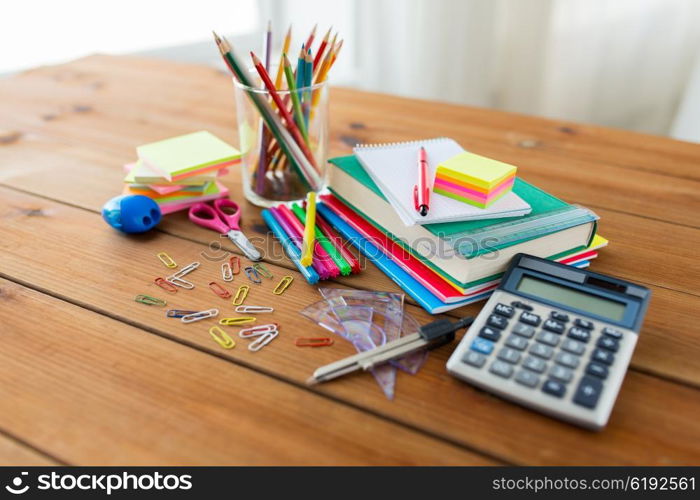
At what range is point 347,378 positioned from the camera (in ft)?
1.94

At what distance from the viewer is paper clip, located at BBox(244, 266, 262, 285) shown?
740 millimetres

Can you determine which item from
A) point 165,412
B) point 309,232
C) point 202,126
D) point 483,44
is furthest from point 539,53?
point 165,412

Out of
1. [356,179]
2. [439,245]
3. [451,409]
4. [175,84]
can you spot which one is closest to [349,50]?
[175,84]

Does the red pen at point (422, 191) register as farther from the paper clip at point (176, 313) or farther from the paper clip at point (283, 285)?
the paper clip at point (176, 313)

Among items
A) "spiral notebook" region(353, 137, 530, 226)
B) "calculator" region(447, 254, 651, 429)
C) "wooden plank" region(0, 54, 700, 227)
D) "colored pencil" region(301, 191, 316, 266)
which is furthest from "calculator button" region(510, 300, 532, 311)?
"wooden plank" region(0, 54, 700, 227)

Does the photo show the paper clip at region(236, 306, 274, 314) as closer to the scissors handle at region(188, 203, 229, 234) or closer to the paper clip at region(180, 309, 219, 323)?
the paper clip at region(180, 309, 219, 323)

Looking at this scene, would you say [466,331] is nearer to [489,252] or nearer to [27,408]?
[489,252]

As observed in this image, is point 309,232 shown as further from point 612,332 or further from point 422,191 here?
point 612,332

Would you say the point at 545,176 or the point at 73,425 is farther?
the point at 545,176

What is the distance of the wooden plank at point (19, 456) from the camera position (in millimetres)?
508

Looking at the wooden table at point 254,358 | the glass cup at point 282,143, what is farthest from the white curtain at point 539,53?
the glass cup at point 282,143

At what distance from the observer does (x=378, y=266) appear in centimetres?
76

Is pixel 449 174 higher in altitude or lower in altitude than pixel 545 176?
higher
